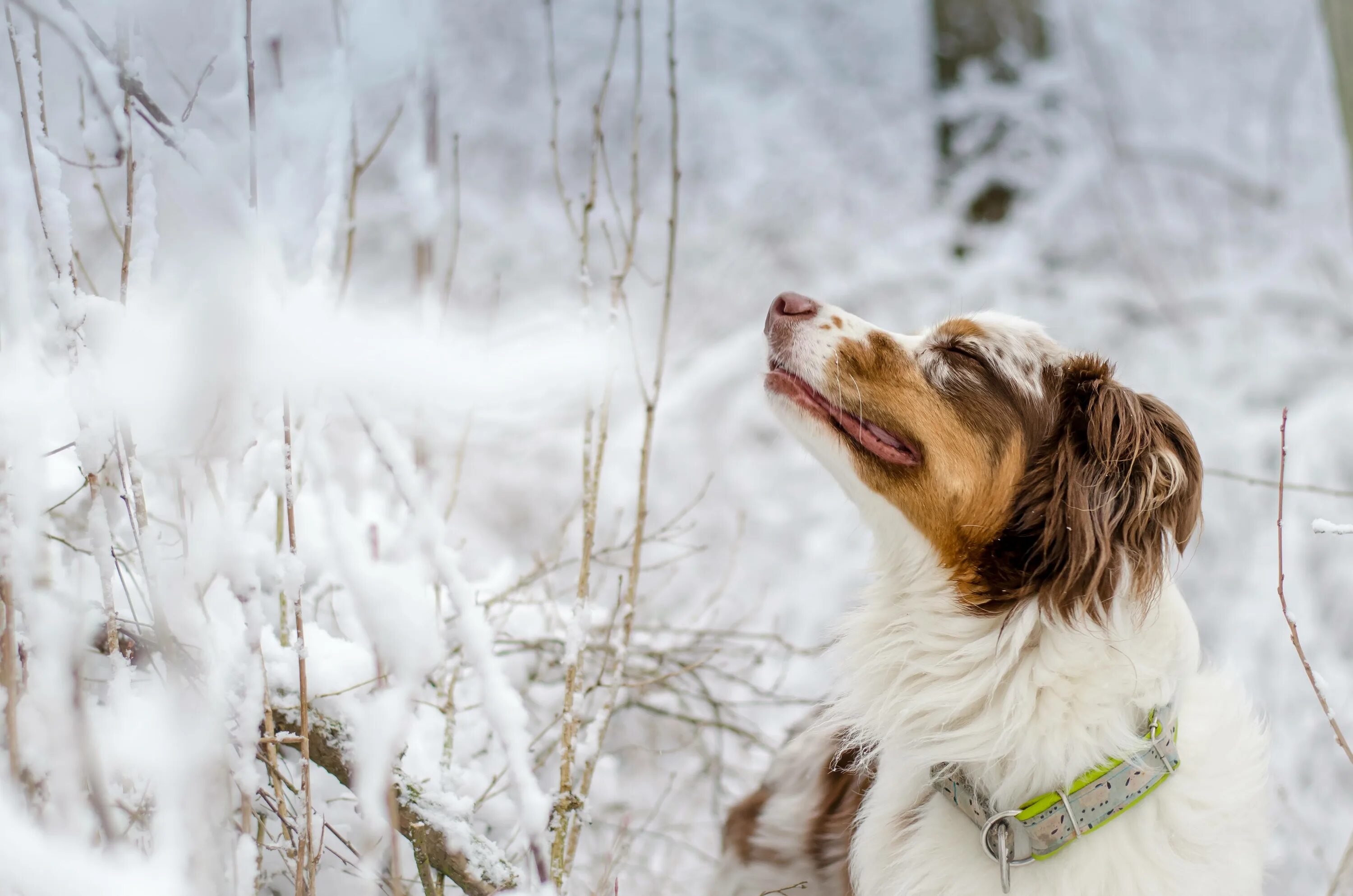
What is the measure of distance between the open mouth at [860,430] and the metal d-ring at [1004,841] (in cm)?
78

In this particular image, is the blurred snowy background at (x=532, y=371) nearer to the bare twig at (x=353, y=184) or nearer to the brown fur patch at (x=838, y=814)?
the bare twig at (x=353, y=184)

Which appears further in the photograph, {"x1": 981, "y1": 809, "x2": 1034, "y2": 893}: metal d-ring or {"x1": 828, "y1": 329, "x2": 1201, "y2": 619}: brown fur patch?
{"x1": 828, "y1": 329, "x2": 1201, "y2": 619}: brown fur patch

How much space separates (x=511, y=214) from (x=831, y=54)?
321 centimetres

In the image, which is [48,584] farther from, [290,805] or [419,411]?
[290,805]

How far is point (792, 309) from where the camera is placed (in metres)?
2.33

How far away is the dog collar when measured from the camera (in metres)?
1.86

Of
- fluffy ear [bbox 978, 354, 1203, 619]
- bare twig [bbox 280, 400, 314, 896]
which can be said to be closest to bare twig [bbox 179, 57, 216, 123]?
bare twig [bbox 280, 400, 314, 896]

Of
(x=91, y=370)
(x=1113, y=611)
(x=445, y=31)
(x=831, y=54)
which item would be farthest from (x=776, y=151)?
(x=91, y=370)

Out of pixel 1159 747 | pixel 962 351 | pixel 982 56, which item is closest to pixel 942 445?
pixel 962 351

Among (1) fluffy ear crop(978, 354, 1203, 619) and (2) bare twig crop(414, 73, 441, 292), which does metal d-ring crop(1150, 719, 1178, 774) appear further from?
(2) bare twig crop(414, 73, 441, 292)

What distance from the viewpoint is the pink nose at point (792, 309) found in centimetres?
232

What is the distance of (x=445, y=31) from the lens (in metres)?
7.50

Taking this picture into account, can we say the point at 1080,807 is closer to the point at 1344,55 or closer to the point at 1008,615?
the point at 1008,615

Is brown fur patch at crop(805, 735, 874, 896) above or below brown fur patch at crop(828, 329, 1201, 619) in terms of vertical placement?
below
